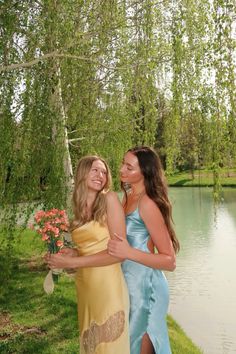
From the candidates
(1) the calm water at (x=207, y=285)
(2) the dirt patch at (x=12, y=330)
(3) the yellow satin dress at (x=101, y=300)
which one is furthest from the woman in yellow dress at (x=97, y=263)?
(2) the dirt patch at (x=12, y=330)

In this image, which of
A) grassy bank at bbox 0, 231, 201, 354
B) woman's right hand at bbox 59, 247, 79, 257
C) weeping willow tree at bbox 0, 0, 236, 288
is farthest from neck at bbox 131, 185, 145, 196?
grassy bank at bbox 0, 231, 201, 354

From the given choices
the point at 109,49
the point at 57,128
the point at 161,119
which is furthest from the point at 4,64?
the point at 161,119

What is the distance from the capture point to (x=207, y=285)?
10.8 m

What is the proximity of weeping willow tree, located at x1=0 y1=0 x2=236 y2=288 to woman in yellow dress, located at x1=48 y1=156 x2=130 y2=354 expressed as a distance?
273cm

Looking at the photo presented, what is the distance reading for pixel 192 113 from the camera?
6.49 metres

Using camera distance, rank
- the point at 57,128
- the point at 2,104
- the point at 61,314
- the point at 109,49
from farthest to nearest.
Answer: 1. the point at 61,314
2. the point at 109,49
3. the point at 57,128
4. the point at 2,104

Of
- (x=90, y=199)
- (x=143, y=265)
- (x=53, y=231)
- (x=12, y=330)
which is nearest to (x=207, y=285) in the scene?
(x=12, y=330)

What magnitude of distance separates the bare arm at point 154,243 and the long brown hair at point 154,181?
0.05 metres

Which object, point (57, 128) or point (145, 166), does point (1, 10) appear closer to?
point (57, 128)

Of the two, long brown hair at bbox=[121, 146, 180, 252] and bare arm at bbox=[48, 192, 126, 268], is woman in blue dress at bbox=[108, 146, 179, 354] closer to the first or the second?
long brown hair at bbox=[121, 146, 180, 252]

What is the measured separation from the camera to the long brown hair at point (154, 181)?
2.93m

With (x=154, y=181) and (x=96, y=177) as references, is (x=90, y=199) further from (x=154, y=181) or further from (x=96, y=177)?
(x=154, y=181)

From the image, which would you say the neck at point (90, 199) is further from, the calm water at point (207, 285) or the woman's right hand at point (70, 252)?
the calm water at point (207, 285)

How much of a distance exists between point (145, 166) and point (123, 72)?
14.1 ft
